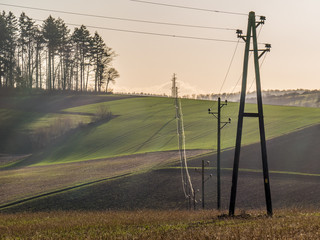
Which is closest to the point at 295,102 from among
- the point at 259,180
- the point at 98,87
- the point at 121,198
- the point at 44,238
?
the point at 98,87

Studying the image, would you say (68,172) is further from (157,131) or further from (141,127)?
(141,127)

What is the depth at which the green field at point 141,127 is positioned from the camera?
253ft

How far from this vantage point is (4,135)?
94.8m

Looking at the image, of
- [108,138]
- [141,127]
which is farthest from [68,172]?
[141,127]

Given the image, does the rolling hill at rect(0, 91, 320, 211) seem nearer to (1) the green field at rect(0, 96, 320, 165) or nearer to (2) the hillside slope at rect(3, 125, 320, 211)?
(1) the green field at rect(0, 96, 320, 165)

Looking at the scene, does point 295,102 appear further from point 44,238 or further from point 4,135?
point 44,238

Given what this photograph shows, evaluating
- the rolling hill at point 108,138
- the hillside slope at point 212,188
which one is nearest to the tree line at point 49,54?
the rolling hill at point 108,138

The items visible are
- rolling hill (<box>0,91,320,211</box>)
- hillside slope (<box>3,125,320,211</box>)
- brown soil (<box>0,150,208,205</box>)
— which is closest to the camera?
hillside slope (<box>3,125,320,211</box>)

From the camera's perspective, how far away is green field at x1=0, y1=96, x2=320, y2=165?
77062 mm

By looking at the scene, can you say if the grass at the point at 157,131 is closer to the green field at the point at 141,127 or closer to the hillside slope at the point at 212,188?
the green field at the point at 141,127

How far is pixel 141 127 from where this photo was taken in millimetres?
93375

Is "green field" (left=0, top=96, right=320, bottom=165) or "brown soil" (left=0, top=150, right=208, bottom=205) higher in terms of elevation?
"green field" (left=0, top=96, right=320, bottom=165)

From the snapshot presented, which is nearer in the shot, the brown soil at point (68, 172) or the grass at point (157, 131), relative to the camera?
the brown soil at point (68, 172)

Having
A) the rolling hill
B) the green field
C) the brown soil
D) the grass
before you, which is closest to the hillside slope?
the rolling hill
